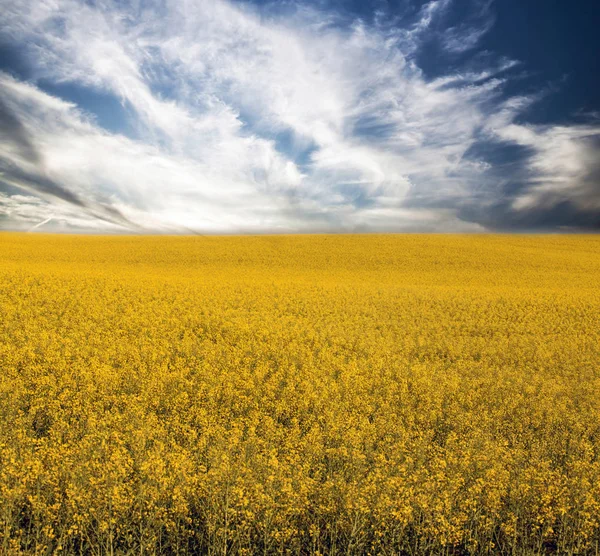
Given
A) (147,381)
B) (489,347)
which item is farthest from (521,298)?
(147,381)

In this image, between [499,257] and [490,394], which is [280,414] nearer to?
[490,394]

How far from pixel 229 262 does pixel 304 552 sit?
33.1 m

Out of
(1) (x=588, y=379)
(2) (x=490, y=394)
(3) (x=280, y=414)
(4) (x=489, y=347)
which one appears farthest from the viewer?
(4) (x=489, y=347)

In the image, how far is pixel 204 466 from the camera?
597cm

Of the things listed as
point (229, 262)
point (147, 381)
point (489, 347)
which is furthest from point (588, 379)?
point (229, 262)

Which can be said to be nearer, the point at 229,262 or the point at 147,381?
the point at 147,381

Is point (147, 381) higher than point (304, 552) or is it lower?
higher

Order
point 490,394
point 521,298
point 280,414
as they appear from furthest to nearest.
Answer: point 521,298 < point 490,394 < point 280,414

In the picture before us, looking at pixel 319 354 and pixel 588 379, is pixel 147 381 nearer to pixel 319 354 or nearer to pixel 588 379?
pixel 319 354

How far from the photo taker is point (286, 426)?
8.05 m

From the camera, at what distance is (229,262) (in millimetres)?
37281

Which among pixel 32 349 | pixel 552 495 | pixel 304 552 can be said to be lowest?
pixel 304 552

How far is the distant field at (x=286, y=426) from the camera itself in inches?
203

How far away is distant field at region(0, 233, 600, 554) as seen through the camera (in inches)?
203
